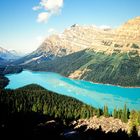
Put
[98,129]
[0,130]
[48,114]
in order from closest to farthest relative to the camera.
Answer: [0,130], [98,129], [48,114]

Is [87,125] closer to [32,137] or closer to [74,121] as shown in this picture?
[74,121]

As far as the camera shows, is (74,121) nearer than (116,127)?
No

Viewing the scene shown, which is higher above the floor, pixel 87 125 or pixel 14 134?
pixel 14 134

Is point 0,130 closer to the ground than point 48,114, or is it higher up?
higher up

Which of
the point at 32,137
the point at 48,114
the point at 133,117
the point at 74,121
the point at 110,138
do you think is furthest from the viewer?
the point at 48,114

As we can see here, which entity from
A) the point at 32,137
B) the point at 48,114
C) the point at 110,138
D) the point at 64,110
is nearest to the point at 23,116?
the point at 48,114

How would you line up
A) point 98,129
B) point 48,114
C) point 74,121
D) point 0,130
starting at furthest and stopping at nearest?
point 48,114 < point 74,121 < point 98,129 < point 0,130

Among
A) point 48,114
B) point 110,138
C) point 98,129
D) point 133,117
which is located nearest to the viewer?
point 110,138

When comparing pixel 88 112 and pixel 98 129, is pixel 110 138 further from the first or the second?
pixel 88 112

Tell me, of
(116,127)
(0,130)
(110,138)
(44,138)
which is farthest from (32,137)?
(116,127)
